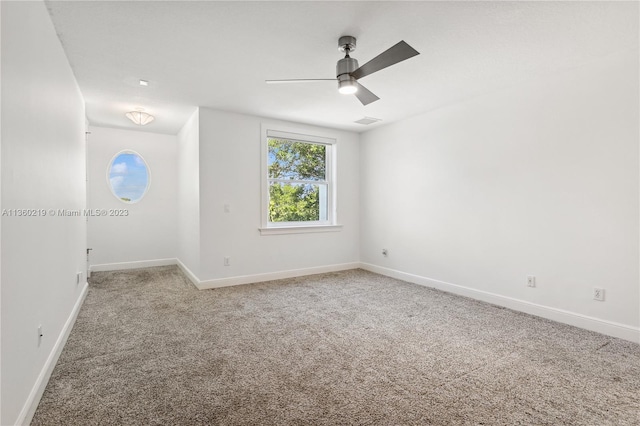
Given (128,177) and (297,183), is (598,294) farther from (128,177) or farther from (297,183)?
A: (128,177)

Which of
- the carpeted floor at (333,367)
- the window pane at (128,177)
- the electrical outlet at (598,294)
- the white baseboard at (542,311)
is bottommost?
the carpeted floor at (333,367)

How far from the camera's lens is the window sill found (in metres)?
4.87

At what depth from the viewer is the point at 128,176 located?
573cm

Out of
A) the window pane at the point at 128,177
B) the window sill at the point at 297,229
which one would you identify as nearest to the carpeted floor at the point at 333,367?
the window sill at the point at 297,229

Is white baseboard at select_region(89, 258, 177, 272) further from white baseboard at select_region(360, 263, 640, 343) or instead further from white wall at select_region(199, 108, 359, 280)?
white baseboard at select_region(360, 263, 640, 343)

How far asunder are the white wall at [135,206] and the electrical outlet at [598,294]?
6.13 metres

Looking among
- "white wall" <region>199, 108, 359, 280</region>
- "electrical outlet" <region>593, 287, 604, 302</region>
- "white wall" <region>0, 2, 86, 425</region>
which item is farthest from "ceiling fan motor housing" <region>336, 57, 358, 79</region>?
"electrical outlet" <region>593, 287, 604, 302</region>

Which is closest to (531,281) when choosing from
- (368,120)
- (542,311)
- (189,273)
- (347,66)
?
(542,311)

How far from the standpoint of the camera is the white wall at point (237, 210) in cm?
442

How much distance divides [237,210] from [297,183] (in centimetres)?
116

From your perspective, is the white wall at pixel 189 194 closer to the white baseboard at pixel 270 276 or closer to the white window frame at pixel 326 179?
the white baseboard at pixel 270 276

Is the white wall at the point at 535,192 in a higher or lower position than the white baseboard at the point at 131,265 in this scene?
higher

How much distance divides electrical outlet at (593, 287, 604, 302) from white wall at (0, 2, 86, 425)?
4123mm

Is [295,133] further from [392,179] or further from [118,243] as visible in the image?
[118,243]
